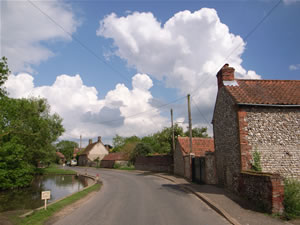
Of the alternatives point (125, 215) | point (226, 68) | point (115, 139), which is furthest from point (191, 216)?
point (115, 139)

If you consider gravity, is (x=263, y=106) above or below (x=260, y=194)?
above

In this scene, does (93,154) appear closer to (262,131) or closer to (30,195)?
(30,195)

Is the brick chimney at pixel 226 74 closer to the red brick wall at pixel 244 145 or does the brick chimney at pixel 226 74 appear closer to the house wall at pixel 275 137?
the house wall at pixel 275 137

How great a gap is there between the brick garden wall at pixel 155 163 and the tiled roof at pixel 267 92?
63.0 ft

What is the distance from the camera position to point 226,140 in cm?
1572

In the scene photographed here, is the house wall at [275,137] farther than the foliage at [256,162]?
Yes

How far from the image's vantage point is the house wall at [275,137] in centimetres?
1327

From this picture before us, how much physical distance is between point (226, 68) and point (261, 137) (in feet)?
18.1

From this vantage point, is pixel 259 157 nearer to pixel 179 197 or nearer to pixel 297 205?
pixel 297 205

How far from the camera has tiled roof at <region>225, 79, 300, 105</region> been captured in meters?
14.2

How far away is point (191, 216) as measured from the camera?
9586 millimetres

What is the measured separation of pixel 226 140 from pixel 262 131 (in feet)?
8.50

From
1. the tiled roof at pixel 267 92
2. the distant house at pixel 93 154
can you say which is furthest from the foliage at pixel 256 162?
the distant house at pixel 93 154

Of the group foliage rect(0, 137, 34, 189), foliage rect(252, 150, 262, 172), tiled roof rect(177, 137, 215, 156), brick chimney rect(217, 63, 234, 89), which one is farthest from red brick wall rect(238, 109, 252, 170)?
foliage rect(0, 137, 34, 189)
